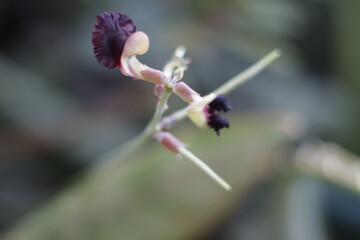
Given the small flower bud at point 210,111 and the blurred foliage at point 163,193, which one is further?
the blurred foliage at point 163,193

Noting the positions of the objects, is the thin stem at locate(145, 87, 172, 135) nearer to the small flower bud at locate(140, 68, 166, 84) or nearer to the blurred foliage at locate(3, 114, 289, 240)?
the small flower bud at locate(140, 68, 166, 84)

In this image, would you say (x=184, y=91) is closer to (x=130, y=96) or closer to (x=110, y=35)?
(x=110, y=35)

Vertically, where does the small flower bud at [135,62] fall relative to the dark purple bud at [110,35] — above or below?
below

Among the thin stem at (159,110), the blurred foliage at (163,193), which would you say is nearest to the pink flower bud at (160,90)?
the thin stem at (159,110)

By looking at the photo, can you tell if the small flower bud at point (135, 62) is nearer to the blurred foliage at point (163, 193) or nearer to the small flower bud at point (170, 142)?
the small flower bud at point (170, 142)

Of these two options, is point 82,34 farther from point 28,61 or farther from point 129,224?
point 129,224

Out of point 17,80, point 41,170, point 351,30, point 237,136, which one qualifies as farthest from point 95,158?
point 351,30

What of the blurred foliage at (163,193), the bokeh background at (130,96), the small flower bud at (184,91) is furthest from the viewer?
the bokeh background at (130,96)
